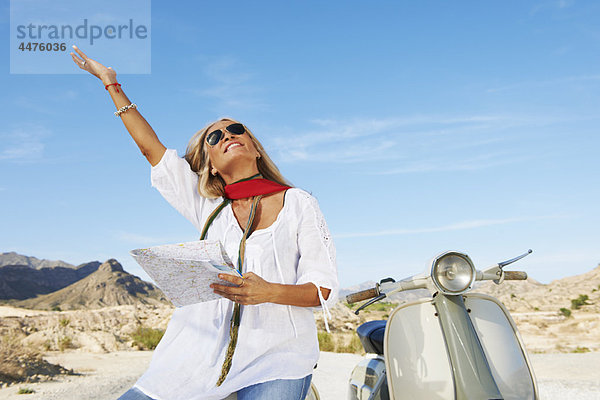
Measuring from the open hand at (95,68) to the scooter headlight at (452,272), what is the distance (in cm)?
158

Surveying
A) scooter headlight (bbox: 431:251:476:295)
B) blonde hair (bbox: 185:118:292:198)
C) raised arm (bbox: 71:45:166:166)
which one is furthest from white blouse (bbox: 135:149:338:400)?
scooter headlight (bbox: 431:251:476:295)

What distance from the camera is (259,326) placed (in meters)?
1.75

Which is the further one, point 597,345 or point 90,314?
point 90,314

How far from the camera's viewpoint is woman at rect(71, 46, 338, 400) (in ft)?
5.47

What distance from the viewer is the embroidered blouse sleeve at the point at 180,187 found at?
211 centimetres

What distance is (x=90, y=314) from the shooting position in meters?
15.2

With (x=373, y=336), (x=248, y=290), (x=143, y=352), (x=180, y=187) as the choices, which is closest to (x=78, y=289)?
(x=143, y=352)

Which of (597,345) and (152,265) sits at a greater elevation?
(152,265)

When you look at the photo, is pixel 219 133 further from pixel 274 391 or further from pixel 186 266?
pixel 274 391

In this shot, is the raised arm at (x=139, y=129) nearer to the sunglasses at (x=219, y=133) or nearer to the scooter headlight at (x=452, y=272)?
the sunglasses at (x=219, y=133)

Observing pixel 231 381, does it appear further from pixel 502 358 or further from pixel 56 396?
pixel 56 396

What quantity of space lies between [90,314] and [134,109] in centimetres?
1460

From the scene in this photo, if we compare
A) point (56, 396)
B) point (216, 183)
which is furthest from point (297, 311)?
point (56, 396)

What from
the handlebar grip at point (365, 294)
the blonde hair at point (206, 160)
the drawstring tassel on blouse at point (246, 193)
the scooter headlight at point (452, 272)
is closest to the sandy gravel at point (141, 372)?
the handlebar grip at point (365, 294)
